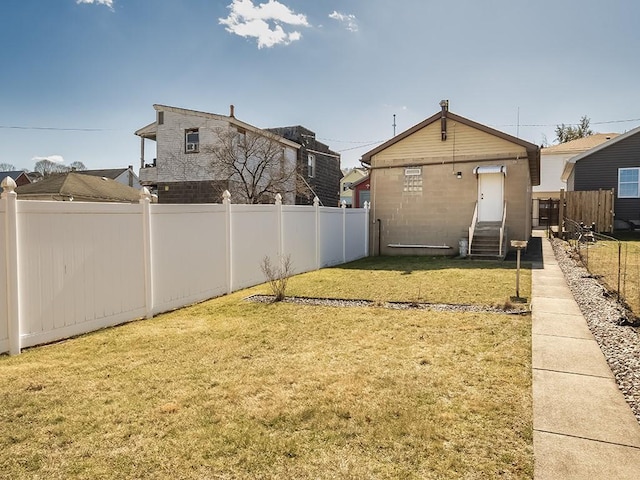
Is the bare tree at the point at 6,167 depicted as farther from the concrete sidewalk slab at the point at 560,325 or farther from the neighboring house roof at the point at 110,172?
the concrete sidewalk slab at the point at 560,325

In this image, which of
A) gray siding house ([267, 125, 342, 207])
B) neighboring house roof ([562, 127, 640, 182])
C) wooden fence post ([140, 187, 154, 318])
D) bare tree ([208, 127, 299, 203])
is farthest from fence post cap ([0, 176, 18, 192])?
neighboring house roof ([562, 127, 640, 182])

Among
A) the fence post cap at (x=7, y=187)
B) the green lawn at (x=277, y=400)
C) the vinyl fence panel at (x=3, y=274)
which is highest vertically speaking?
the fence post cap at (x=7, y=187)

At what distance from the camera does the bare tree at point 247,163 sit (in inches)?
767

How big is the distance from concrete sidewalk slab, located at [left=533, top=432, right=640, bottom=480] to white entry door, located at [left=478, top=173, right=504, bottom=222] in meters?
13.7

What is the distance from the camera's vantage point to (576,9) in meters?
13.8

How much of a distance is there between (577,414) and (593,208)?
748 inches

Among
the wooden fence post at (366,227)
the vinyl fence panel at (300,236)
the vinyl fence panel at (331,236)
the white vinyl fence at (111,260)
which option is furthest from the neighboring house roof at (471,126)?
the white vinyl fence at (111,260)

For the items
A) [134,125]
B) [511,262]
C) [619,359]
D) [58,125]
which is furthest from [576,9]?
[58,125]

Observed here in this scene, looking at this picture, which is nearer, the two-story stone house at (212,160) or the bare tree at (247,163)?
the bare tree at (247,163)

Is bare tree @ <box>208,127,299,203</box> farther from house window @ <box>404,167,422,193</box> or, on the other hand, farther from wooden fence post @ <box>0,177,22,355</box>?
wooden fence post @ <box>0,177,22,355</box>

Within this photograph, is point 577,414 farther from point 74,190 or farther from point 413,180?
point 74,190

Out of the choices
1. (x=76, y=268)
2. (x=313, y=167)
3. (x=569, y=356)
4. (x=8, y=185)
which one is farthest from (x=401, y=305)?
(x=313, y=167)

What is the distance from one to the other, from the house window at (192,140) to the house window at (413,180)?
1117 cm

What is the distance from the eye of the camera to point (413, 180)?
16219 mm
